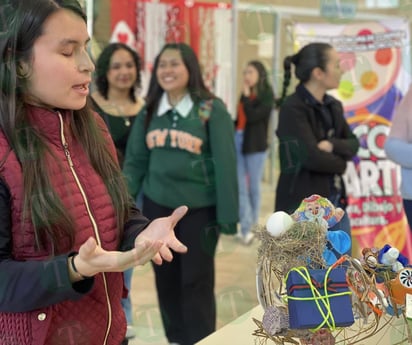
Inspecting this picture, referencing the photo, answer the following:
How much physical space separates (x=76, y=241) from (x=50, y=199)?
84mm

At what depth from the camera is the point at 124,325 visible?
115cm

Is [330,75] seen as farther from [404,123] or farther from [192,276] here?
[192,276]

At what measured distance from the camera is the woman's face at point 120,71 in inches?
107

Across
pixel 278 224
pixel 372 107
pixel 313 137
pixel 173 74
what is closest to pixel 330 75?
pixel 313 137

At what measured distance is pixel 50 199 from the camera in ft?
3.26

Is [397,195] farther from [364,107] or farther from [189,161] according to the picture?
[189,161]

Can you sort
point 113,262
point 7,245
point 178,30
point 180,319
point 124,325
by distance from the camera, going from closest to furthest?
point 113,262
point 7,245
point 124,325
point 180,319
point 178,30

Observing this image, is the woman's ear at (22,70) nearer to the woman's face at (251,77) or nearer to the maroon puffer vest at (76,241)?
the maroon puffer vest at (76,241)

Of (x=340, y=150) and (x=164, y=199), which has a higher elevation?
(x=340, y=150)

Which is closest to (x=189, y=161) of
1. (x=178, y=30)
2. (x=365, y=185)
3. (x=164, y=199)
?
(x=164, y=199)

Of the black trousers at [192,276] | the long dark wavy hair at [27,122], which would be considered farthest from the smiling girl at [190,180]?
the long dark wavy hair at [27,122]

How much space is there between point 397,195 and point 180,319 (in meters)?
1.26

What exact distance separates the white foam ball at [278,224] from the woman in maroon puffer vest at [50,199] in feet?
0.45

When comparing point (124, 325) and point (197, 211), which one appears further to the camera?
point (197, 211)
